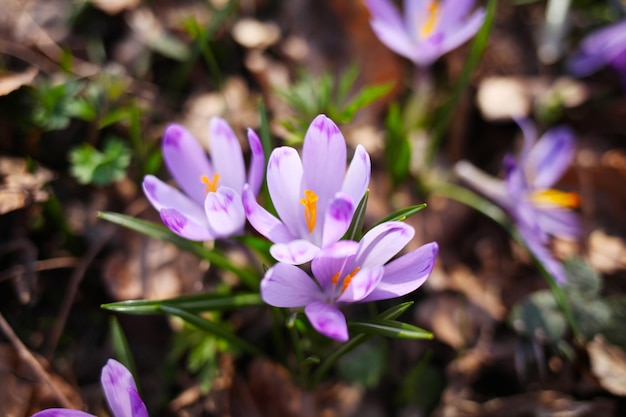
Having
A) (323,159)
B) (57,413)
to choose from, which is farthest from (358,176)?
(57,413)

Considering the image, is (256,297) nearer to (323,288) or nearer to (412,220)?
(323,288)

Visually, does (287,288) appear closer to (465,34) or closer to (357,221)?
(357,221)

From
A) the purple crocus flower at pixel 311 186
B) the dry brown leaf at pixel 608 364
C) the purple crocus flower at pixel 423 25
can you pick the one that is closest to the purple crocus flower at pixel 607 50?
the purple crocus flower at pixel 423 25

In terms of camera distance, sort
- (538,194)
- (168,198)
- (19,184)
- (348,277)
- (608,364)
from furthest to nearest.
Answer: (538,194) < (608,364) < (19,184) < (168,198) < (348,277)

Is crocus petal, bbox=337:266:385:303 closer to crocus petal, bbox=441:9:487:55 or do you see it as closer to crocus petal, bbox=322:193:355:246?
crocus petal, bbox=322:193:355:246

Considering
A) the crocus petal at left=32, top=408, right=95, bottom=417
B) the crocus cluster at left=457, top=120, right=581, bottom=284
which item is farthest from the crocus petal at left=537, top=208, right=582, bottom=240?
the crocus petal at left=32, top=408, right=95, bottom=417

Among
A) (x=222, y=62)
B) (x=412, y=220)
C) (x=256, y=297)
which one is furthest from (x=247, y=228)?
(x=222, y=62)
